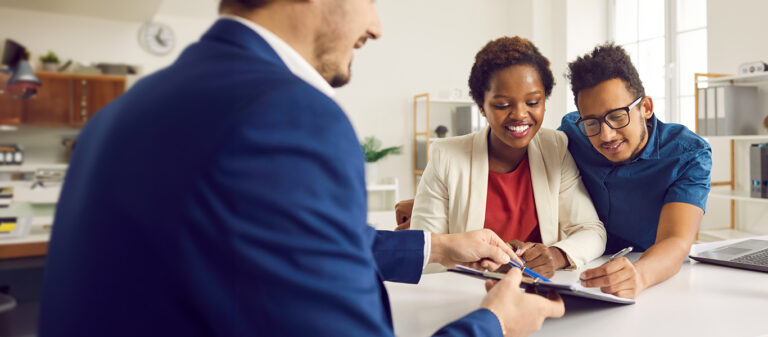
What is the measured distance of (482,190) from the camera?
1.74m

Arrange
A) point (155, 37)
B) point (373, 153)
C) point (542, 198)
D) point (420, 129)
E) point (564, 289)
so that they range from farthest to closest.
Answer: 1. point (420, 129)
2. point (155, 37)
3. point (373, 153)
4. point (542, 198)
5. point (564, 289)

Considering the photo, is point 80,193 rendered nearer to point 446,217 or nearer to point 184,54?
point 184,54

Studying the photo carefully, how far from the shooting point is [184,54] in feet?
2.01

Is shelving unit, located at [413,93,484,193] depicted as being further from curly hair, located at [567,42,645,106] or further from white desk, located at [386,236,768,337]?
white desk, located at [386,236,768,337]

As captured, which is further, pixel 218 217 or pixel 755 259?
pixel 755 259

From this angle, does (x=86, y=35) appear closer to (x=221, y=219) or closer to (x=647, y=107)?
(x=647, y=107)

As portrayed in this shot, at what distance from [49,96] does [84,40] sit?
2.08 feet

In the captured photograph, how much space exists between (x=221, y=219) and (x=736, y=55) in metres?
4.59

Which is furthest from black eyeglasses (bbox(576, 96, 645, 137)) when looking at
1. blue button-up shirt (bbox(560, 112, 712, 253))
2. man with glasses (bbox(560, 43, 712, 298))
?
blue button-up shirt (bbox(560, 112, 712, 253))

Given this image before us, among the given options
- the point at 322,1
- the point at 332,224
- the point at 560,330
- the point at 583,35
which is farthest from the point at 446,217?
the point at 583,35

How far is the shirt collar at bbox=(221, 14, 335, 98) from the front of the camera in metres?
0.63

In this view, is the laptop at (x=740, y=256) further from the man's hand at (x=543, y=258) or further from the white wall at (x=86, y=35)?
the white wall at (x=86, y=35)

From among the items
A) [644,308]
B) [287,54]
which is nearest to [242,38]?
[287,54]

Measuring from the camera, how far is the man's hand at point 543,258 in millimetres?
1387
